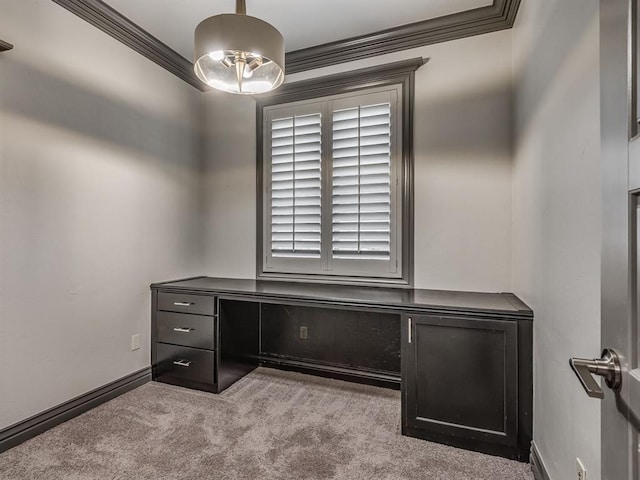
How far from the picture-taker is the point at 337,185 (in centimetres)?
296

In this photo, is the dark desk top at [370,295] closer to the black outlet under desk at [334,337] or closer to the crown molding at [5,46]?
the black outlet under desk at [334,337]

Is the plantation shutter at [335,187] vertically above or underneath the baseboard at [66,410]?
above

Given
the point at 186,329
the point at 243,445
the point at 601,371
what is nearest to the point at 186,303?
the point at 186,329

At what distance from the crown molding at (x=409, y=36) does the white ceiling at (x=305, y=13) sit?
45 mm

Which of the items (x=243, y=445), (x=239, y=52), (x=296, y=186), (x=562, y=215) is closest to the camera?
(x=562, y=215)

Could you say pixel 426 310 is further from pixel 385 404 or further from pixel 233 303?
pixel 233 303

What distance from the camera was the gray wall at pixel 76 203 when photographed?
2.03 m

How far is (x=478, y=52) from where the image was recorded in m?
2.60

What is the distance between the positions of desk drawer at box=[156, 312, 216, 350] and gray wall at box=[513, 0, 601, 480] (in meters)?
2.18

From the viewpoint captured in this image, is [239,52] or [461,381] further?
[461,381]

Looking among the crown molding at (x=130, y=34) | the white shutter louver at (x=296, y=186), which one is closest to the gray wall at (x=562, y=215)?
the white shutter louver at (x=296, y=186)

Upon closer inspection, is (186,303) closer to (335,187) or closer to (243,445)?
(243,445)

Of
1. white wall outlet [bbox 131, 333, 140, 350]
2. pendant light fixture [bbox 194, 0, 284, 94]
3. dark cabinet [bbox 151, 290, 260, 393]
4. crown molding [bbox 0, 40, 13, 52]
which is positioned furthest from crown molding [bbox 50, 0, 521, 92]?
white wall outlet [bbox 131, 333, 140, 350]

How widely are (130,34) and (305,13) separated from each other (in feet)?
4.43
